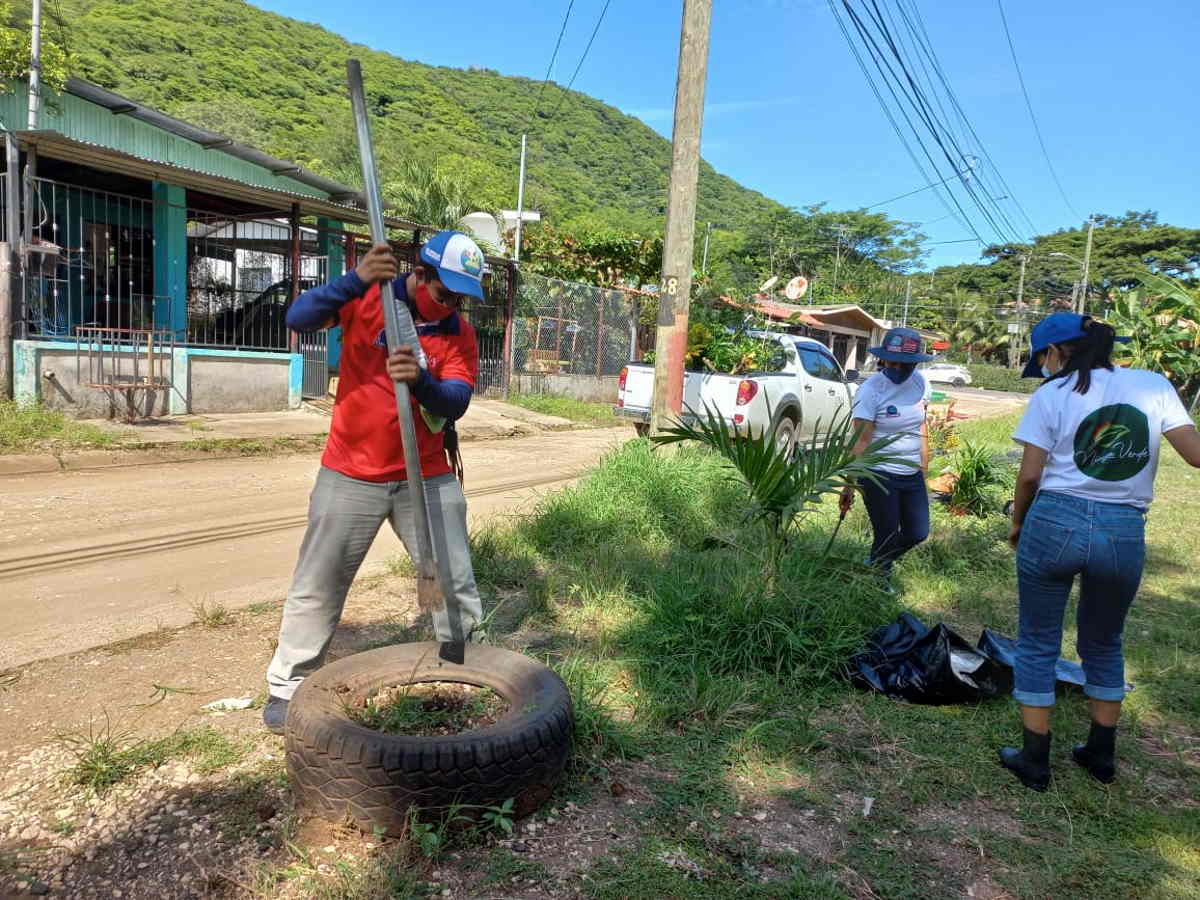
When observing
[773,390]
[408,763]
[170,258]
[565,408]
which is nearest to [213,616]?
[408,763]

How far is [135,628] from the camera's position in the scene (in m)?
4.08

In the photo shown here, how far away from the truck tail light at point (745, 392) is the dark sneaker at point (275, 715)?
779cm

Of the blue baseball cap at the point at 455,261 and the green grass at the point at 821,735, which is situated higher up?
the blue baseball cap at the point at 455,261

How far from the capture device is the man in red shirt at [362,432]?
289 cm

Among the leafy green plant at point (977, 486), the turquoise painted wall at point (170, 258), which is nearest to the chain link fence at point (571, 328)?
the turquoise painted wall at point (170, 258)

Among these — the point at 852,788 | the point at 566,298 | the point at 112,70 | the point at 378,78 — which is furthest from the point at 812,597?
the point at 378,78

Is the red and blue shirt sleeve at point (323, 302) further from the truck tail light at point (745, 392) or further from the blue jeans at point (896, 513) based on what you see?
the truck tail light at point (745, 392)

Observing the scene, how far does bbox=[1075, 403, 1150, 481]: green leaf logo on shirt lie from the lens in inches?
112

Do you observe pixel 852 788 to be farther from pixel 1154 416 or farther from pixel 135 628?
pixel 135 628

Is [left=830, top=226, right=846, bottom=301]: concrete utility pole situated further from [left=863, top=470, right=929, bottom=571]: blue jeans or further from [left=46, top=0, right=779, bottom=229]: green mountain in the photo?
[left=863, top=470, right=929, bottom=571]: blue jeans

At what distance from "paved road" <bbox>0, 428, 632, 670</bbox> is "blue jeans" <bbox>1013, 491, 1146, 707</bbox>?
12.5 feet

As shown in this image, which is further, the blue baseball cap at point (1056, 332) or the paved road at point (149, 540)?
the paved road at point (149, 540)

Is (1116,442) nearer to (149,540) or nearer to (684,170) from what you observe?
(684,170)

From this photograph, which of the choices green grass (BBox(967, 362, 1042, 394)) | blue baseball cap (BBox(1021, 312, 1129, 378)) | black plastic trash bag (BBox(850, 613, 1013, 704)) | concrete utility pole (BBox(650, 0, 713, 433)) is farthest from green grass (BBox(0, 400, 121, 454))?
green grass (BBox(967, 362, 1042, 394))
